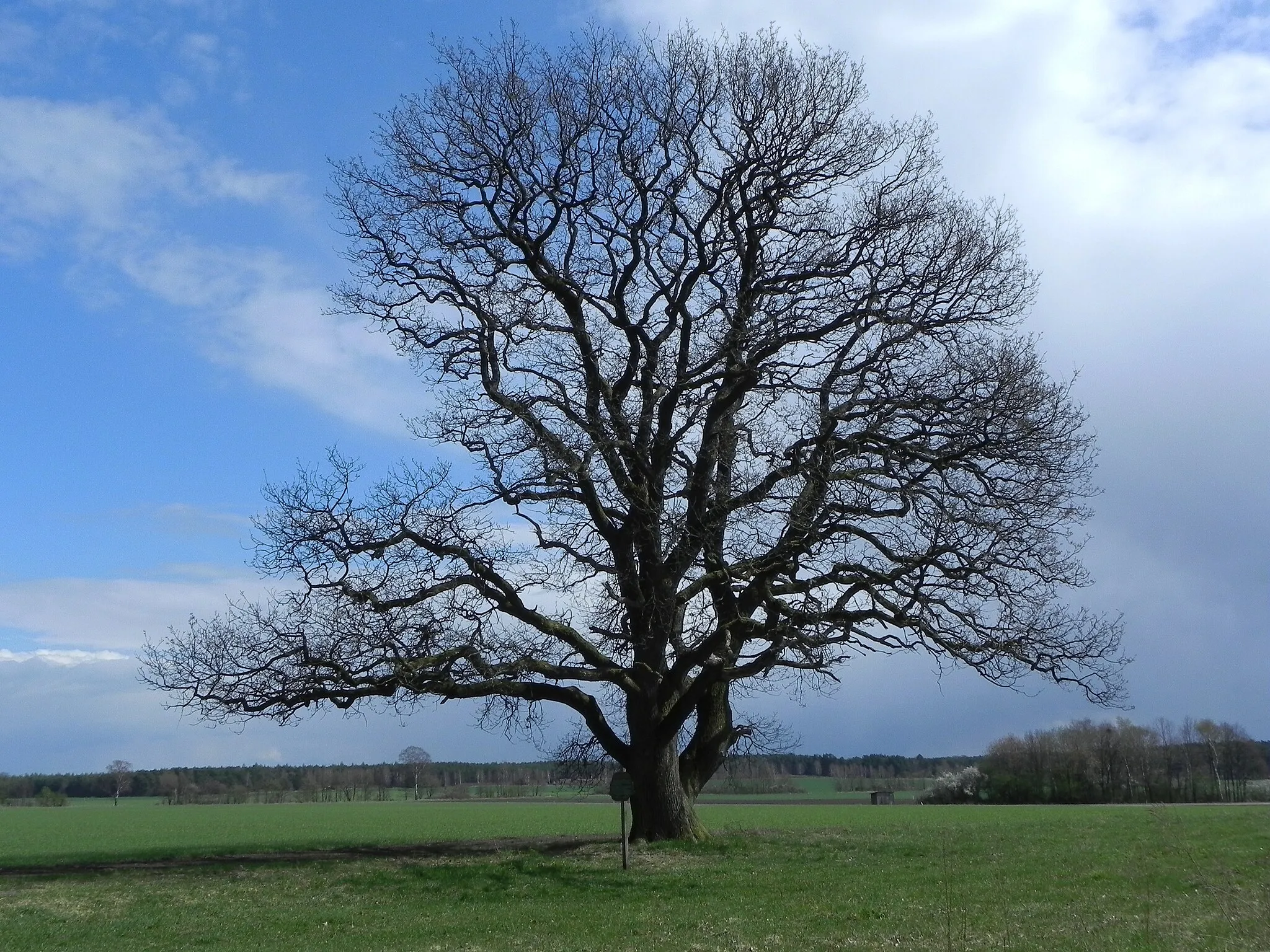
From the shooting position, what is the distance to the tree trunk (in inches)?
843

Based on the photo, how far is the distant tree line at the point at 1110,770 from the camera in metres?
46.6

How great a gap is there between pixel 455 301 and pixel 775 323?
21.5 ft

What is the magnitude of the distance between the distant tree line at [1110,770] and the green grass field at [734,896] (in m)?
22.2

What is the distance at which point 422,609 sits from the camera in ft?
64.4

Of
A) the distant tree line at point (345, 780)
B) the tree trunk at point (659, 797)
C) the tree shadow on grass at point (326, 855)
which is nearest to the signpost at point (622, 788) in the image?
the tree trunk at point (659, 797)

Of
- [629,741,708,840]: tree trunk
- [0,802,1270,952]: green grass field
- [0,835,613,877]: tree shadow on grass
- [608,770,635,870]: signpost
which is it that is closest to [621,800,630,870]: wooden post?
[608,770,635,870]: signpost

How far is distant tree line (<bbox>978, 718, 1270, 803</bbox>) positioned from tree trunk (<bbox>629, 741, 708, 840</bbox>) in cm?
2837

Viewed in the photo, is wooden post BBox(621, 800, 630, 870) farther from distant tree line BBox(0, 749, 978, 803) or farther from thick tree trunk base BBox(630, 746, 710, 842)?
distant tree line BBox(0, 749, 978, 803)

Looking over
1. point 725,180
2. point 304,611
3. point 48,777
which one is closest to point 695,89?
point 725,180

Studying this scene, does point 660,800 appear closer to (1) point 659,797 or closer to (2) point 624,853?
(1) point 659,797

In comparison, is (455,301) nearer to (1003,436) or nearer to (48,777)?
(1003,436)

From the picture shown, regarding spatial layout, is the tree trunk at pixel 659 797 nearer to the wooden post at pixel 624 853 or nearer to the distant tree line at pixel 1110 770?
the wooden post at pixel 624 853

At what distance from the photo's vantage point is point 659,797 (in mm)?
21500

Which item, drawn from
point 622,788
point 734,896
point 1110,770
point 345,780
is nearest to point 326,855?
point 622,788
